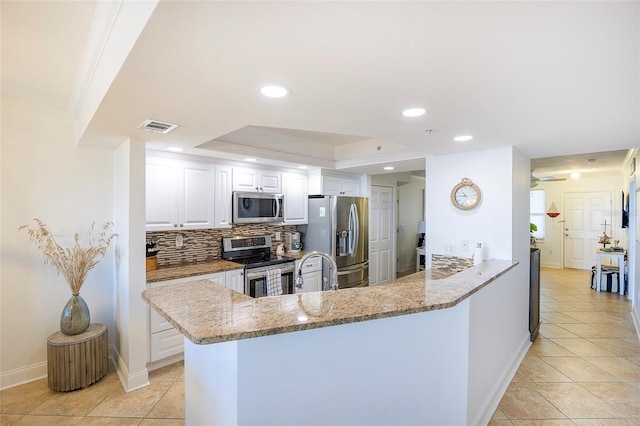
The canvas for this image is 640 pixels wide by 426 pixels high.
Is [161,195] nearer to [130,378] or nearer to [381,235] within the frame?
[130,378]

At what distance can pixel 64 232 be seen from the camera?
9.29 ft

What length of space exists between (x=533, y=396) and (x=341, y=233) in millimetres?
2733

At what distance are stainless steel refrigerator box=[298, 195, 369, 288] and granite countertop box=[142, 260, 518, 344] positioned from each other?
8.24 feet

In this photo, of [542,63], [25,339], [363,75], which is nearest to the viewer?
[542,63]

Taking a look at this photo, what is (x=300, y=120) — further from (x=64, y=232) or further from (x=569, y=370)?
(x=569, y=370)

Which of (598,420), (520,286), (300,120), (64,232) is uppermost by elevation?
(300,120)

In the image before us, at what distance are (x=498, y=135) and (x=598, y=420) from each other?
7.26ft

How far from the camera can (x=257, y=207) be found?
3.91m

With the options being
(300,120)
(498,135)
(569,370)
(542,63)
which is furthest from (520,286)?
(300,120)

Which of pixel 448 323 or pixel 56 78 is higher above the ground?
pixel 56 78

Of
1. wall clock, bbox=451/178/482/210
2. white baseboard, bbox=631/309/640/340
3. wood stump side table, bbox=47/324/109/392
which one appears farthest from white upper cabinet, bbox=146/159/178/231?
white baseboard, bbox=631/309/640/340

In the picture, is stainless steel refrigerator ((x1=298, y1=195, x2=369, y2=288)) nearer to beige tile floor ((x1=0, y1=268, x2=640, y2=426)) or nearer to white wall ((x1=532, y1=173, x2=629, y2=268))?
beige tile floor ((x1=0, y1=268, x2=640, y2=426))

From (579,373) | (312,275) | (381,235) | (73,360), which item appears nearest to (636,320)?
(579,373)

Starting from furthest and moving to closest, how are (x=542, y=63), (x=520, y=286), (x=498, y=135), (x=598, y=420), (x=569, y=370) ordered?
1. (x=520, y=286)
2. (x=569, y=370)
3. (x=498, y=135)
4. (x=598, y=420)
5. (x=542, y=63)
